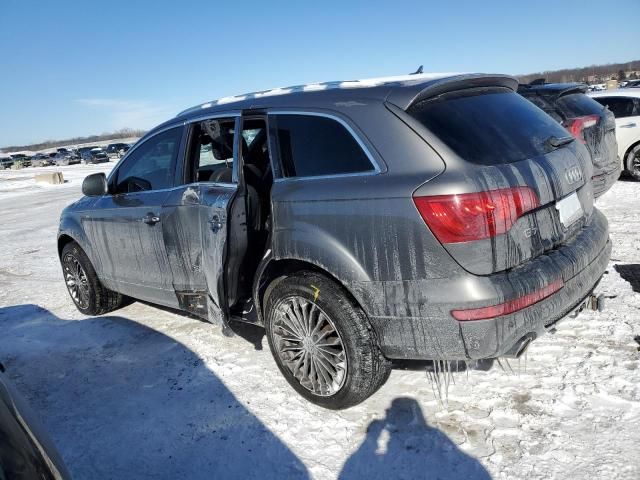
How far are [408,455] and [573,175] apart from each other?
1818 millimetres

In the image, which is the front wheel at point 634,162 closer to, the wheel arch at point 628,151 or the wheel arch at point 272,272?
the wheel arch at point 628,151

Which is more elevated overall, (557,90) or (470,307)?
(557,90)

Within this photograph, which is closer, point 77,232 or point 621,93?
point 77,232

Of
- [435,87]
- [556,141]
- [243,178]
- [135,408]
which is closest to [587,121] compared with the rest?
[556,141]

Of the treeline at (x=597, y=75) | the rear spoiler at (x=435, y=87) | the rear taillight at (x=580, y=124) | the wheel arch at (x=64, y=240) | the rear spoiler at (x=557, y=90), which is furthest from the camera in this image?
the treeline at (x=597, y=75)

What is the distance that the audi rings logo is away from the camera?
9.16ft

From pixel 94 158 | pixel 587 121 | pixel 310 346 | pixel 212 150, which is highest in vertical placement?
pixel 94 158

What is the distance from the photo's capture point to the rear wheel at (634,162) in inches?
359

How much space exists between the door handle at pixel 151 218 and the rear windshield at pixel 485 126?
7.07 ft

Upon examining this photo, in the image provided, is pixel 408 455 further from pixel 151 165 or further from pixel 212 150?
pixel 151 165

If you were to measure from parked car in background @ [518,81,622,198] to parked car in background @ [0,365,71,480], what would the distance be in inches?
242

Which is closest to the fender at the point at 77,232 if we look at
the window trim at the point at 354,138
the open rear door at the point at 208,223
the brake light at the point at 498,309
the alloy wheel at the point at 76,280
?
the alloy wheel at the point at 76,280

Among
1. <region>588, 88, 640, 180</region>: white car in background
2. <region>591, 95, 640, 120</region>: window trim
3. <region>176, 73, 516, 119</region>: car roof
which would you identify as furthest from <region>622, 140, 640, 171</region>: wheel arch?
<region>176, 73, 516, 119</region>: car roof

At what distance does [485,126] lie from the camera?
8.68ft
